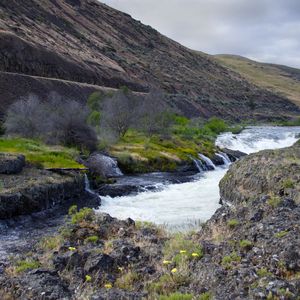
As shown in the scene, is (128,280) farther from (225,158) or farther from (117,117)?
(117,117)

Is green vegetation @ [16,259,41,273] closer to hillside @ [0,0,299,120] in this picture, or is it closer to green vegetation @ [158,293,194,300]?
green vegetation @ [158,293,194,300]

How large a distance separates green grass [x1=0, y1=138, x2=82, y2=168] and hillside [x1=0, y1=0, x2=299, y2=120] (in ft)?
92.1

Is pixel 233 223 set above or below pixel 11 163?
below

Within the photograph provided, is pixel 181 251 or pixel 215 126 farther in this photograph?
pixel 215 126

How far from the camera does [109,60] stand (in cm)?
10662

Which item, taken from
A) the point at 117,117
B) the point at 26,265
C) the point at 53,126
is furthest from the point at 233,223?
the point at 117,117

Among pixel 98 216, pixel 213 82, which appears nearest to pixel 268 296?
pixel 98 216

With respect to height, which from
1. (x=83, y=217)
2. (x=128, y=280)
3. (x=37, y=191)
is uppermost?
(x=83, y=217)

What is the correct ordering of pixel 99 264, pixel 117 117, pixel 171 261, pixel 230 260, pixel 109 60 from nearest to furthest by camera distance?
pixel 230 260
pixel 99 264
pixel 171 261
pixel 117 117
pixel 109 60

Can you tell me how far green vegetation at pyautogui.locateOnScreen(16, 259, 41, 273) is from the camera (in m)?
10.1

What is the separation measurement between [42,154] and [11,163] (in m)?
5.87

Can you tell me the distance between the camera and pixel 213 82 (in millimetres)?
141375

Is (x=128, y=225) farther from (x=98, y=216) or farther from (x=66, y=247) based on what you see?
(x=66, y=247)

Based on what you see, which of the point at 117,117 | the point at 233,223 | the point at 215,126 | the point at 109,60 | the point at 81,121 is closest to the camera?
the point at 233,223
